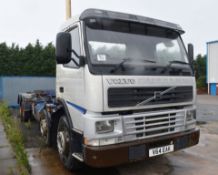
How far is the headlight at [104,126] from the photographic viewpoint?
3.34m

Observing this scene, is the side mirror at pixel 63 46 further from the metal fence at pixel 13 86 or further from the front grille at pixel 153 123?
the metal fence at pixel 13 86

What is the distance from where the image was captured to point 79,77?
3.71 meters

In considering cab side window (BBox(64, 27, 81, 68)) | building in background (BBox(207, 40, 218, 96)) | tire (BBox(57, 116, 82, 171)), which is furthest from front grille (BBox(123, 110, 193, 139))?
building in background (BBox(207, 40, 218, 96))

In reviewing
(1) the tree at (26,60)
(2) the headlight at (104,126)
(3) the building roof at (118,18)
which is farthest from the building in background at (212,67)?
(2) the headlight at (104,126)

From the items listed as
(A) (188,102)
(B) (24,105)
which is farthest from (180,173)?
(B) (24,105)

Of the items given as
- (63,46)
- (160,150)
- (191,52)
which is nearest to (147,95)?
(160,150)

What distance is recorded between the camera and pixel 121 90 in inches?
135

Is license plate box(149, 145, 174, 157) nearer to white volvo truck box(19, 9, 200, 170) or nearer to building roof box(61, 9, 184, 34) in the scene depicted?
white volvo truck box(19, 9, 200, 170)

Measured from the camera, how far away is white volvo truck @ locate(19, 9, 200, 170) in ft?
11.0

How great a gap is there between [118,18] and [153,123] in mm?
1628

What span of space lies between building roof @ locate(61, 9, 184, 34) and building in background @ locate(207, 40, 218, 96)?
20.7 meters

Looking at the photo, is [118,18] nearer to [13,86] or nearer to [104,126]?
[104,126]

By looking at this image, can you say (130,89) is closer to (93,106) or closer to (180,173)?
(93,106)

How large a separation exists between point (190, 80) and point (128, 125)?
1.42 metres
